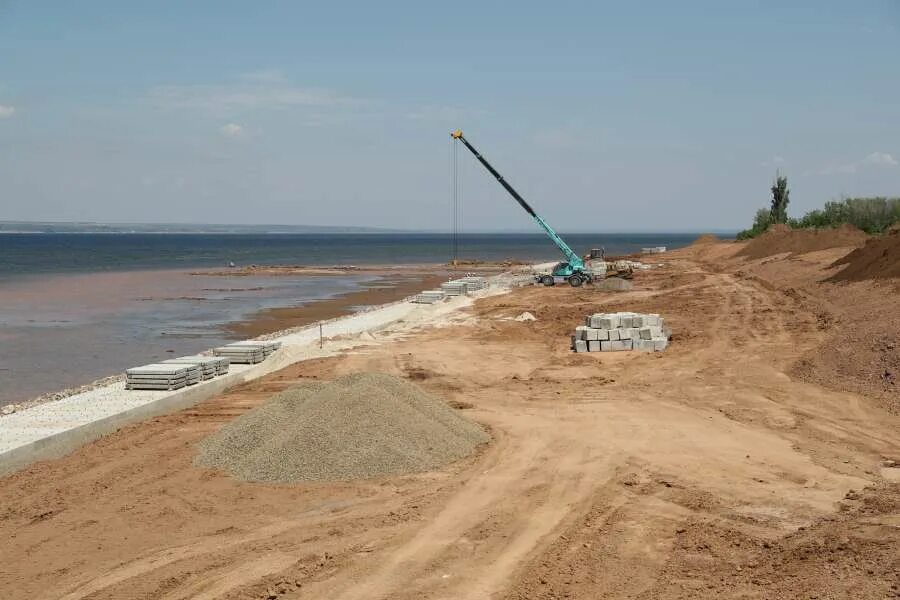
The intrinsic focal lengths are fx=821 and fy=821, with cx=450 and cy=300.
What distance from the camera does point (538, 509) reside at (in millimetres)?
11125

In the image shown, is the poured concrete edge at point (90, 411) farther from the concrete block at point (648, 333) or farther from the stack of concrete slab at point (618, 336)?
the concrete block at point (648, 333)

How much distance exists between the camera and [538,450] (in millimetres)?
14109

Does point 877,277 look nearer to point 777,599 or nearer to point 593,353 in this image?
point 593,353

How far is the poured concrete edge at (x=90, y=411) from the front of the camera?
1384 centimetres

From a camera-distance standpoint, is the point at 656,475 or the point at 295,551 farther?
the point at 656,475

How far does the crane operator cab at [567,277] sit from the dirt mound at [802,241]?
19867mm

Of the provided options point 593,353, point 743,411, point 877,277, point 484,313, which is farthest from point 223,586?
point 877,277

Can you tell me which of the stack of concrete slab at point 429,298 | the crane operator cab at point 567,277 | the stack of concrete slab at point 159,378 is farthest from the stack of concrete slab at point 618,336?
the crane operator cab at point 567,277

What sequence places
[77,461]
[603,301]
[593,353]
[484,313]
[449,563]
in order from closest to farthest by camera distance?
[449,563] < [77,461] < [593,353] < [484,313] < [603,301]

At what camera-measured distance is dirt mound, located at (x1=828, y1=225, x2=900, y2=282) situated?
3262 centimetres

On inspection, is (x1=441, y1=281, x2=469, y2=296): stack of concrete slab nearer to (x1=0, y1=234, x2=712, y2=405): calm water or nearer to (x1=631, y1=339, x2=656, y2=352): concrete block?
(x1=0, y1=234, x2=712, y2=405): calm water

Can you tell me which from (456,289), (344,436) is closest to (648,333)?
(344,436)

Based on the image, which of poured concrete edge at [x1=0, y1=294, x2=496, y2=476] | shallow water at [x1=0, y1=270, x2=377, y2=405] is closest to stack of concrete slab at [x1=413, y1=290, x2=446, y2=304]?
shallow water at [x1=0, y1=270, x2=377, y2=405]

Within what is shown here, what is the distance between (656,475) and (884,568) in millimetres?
4564
